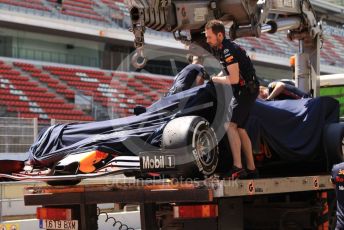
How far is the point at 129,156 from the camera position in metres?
5.64

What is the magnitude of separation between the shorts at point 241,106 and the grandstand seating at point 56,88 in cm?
1655

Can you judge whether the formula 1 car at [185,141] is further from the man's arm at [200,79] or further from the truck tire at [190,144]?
the man's arm at [200,79]

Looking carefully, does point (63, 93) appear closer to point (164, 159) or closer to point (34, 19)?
point (34, 19)

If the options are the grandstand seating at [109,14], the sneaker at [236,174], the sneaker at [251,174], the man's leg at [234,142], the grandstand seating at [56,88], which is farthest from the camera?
the grandstand seating at [109,14]

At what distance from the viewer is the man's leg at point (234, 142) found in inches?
232

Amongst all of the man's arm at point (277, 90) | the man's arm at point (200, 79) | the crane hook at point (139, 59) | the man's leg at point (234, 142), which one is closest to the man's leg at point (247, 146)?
the man's leg at point (234, 142)

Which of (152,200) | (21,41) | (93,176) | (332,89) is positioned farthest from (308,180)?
(21,41)

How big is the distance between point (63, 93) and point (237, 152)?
21.8 m

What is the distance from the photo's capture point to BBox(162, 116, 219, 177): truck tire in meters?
5.38

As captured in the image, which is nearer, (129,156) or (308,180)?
(129,156)

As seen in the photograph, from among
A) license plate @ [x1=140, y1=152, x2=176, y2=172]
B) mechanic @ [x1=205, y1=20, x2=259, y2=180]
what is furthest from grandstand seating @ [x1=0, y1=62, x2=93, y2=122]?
license plate @ [x1=140, y1=152, x2=176, y2=172]

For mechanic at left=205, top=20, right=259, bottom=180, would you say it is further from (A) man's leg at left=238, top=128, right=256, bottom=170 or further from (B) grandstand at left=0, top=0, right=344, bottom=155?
(B) grandstand at left=0, top=0, right=344, bottom=155

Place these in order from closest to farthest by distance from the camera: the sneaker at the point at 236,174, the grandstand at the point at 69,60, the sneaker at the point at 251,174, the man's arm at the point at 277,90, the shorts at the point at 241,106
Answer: the sneaker at the point at 236,174 < the shorts at the point at 241,106 < the sneaker at the point at 251,174 < the man's arm at the point at 277,90 < the grandstand at the point at 69,60

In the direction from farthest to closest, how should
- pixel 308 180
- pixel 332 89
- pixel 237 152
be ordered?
pixel 332 89, pixel 308 180, pixel 237 152
